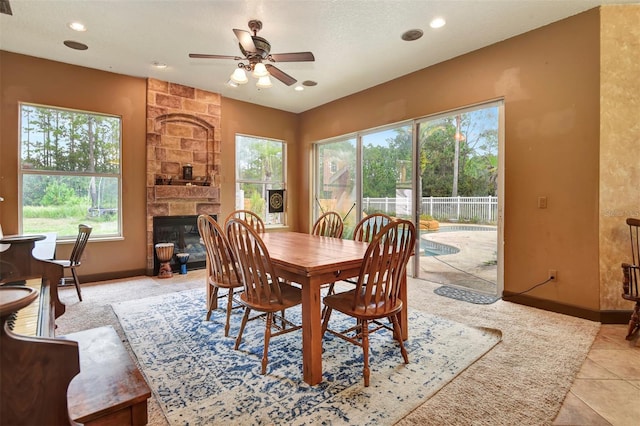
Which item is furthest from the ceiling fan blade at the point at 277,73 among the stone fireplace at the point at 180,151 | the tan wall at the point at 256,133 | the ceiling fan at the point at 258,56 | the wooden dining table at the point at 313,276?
the tan wall at the point at 256,133

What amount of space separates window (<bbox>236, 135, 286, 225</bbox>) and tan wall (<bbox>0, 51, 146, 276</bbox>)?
5.28ft

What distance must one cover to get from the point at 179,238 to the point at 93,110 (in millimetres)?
2141

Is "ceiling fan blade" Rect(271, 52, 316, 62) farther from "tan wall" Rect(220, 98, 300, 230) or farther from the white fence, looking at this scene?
"tan wall" Rect(220, 98, 300, 230)

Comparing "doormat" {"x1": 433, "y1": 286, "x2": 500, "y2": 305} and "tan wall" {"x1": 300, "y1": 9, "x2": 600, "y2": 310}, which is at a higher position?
"tan wall" {"x1": 300, "y1": 9, "x2": 600, "y2": 310}

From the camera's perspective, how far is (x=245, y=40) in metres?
2.54

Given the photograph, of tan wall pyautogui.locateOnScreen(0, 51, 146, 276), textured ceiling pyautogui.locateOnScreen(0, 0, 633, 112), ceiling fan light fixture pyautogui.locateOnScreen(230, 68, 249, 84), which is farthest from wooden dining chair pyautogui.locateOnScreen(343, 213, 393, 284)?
tan wall pyautogui.locateOnScreen(0, 51, 146, 276)

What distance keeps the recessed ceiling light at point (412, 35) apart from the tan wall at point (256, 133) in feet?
10.6

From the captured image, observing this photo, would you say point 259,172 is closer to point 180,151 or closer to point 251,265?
point 180,151

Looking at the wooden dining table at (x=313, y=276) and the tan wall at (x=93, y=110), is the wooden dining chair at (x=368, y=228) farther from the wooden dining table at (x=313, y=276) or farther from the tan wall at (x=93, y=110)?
the tan wall at (x=93, y=110)

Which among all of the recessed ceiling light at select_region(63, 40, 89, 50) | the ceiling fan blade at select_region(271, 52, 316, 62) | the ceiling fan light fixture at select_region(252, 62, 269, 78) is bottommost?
the ceiling fan light fixture at select_region(252, 62, 269, 78)

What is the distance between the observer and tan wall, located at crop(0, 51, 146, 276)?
3.78 meters

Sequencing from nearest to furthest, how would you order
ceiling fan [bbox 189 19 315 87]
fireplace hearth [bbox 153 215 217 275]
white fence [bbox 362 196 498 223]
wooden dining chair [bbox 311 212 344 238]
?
ceiling fan [bbox 189 19 315 87] < wooden dining chair [bbox 311 212 344 238] < white fence [bbox 362 196 498 223] < fireplace hearth [bbox 153 215 217 275]

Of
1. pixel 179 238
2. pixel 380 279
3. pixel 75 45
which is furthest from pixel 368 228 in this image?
pixel 75 45

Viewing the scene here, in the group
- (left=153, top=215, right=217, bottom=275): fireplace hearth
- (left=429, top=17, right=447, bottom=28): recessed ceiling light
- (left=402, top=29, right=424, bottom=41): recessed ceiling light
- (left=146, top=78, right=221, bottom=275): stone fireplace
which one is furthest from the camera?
(left=153, top=215, right=217, bottom=275): fireplace hearth
